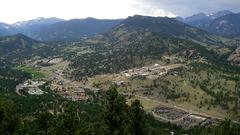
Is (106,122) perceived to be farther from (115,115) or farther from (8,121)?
(8,121)

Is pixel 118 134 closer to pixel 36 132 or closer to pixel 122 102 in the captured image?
pixel 122 102

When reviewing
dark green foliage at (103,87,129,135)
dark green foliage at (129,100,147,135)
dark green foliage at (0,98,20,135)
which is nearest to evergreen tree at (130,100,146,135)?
dark green foliage at (129,100,147,135)

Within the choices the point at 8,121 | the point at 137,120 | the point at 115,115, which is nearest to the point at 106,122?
the point at 115,115

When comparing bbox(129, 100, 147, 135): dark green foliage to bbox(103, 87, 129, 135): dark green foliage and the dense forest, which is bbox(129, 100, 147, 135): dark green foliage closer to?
the dense forest

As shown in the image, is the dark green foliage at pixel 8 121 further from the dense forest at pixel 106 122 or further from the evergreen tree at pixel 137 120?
the evergreen tree at pixel 137 120

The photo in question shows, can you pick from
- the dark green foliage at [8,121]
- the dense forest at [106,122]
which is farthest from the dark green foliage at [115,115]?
the dark green foliage at [8,121]

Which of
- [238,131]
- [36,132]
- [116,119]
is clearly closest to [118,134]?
[116,119]

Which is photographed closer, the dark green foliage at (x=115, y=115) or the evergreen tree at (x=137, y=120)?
the dark green foliage at (x=115, y=115)

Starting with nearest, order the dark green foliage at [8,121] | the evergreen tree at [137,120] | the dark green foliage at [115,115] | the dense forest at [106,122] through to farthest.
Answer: the dense forest at [106,122]
the dark green foliage at [115,115]
the dark green foliage at [8,121]
the evergreen tree at [137,120]

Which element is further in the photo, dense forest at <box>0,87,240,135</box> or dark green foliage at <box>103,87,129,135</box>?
dark green foliage at <box>103,87,129,135</box>

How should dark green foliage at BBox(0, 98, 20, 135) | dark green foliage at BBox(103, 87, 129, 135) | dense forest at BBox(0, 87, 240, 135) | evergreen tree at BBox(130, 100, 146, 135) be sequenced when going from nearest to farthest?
1. dense forest at BBox(0, 87, 240, 135)
2. dark green foliage at BBox(103, 87, 129, 135)
3. dark green foliage at BBox(0, 98, 20, 135)
4. evergreen tree at BBox(130, 100, 146, 135)

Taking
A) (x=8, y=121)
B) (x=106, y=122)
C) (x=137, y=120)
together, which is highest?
(x=106, y=122)
